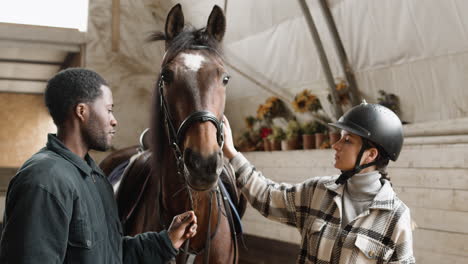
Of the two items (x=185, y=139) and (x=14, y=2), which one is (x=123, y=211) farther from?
(x=14, y=2)

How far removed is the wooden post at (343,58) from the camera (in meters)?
4.12

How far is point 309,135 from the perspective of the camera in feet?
15.3

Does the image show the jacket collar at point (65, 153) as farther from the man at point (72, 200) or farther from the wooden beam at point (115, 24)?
the wooden beam at point (115, 24)

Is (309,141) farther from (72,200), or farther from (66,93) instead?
(72,200)

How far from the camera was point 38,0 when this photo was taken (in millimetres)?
6312

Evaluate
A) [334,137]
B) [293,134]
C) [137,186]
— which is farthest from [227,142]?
[293,134]

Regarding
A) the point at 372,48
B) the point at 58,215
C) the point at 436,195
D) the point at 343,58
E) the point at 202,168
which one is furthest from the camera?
the point at 343,58

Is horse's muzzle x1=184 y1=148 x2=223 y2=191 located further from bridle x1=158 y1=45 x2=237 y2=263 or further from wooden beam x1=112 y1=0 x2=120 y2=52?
wooden beam x1=112 y1=0 x2=120 y2=52

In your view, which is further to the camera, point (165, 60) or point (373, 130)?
point (165, 60)

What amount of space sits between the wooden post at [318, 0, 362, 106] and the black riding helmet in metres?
2.49

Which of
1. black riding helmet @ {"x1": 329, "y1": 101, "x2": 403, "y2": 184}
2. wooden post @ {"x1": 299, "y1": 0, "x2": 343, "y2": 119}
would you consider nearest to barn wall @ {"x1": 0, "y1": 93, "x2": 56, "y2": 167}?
wooden post @ {"x1": 299, "y1": 0, "x2": 343, "y2": 119}

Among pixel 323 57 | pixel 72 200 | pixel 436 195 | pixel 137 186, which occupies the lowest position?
pixel 436 195

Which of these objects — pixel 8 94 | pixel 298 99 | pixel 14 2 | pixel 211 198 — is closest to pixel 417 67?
pixel 298 99

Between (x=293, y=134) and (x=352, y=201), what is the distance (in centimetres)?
327
